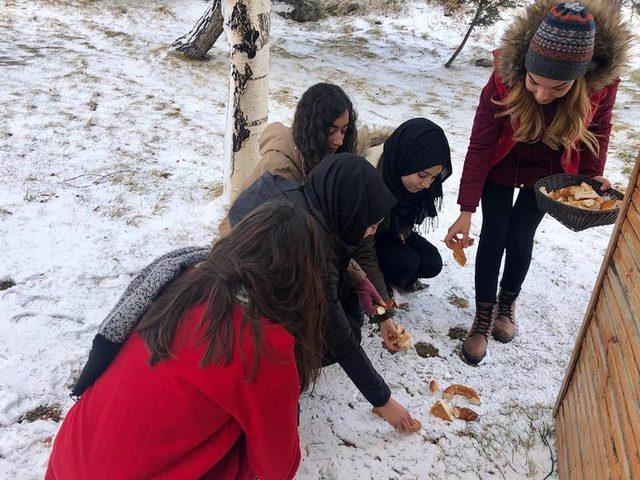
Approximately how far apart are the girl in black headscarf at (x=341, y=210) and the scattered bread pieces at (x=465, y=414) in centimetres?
51

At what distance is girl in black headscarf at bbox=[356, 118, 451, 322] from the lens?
2281mm

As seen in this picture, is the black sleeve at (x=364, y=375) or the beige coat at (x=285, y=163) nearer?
the black sleeve at (x=364, y=375)

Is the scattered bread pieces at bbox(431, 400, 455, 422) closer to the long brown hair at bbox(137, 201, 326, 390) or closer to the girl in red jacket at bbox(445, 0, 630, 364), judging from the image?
the girl in red jacket at bbox(445, 0, 630, 364)

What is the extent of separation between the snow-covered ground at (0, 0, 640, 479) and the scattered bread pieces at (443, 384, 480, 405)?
0.16ft

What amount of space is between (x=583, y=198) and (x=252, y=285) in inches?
65.9

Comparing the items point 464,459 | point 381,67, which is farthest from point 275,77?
point 464,459

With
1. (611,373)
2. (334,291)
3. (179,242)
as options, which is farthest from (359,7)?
(611,373)

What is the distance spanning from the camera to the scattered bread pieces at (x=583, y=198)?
6.81 ft

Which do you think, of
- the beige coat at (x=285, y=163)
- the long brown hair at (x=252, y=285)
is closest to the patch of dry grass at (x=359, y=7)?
the beige coat at (x=285, y=163)

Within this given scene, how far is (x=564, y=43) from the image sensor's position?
1727 millimetres

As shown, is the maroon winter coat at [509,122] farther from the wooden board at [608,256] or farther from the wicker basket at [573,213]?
the wooden board at [608,256]

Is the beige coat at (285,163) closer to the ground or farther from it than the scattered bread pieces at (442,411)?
farther from it

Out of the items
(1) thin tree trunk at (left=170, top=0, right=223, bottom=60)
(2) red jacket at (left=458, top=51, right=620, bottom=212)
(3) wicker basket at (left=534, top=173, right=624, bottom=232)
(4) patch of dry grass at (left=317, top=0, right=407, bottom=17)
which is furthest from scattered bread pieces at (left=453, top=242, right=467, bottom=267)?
(4) patch of dry grass at (left=317, top=0, right=407, bottom=17)

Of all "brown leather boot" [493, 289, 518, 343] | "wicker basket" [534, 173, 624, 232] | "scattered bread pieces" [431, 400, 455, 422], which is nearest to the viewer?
"wicker basket" [534, 173, 624, 232]
